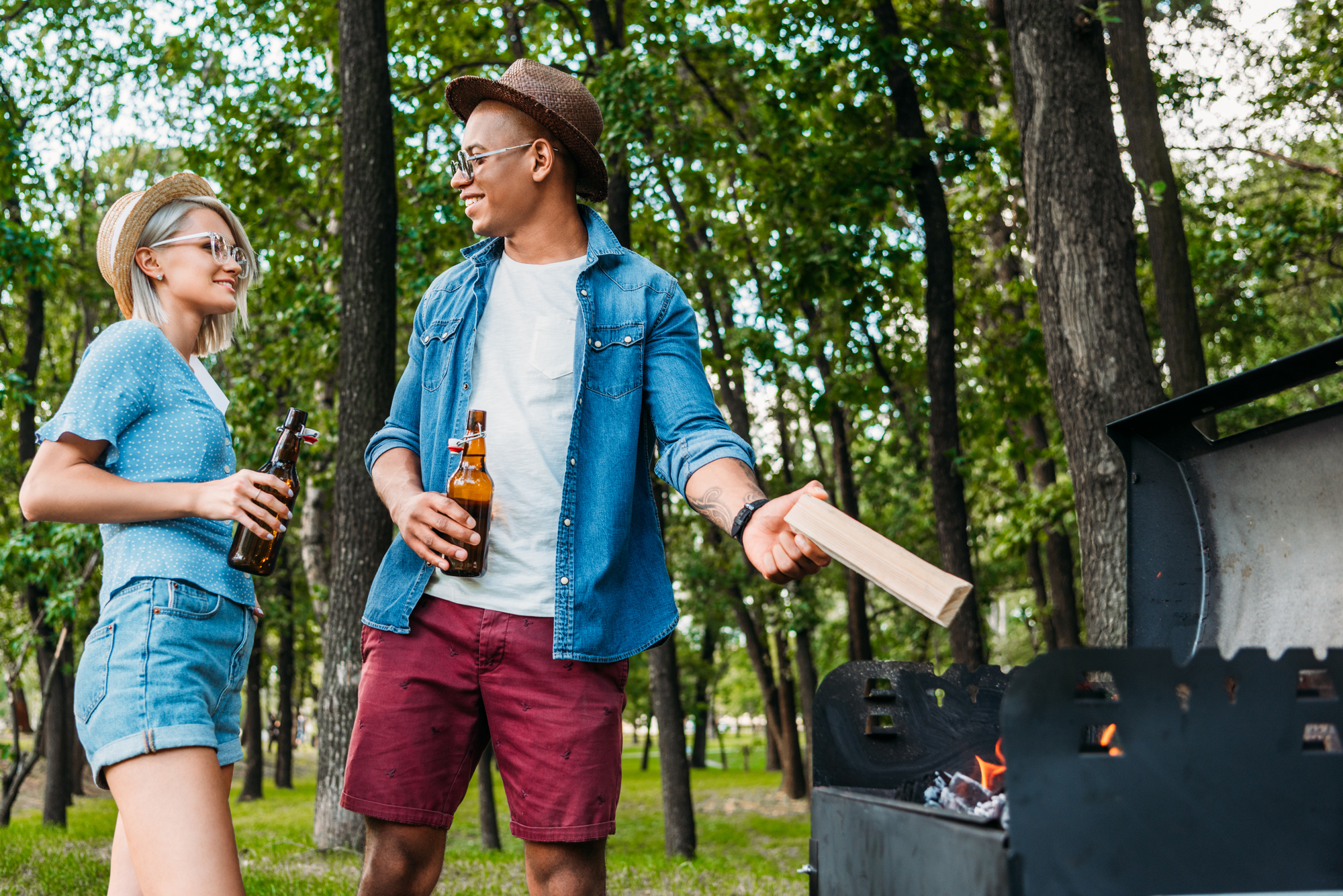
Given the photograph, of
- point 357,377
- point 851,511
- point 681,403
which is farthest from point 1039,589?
point 681,403

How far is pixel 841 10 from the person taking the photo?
1122 centimetres

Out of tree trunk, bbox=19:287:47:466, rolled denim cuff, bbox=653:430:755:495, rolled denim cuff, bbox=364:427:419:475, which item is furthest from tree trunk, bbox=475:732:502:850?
rolled denim cuff, bbox=653:430:755:495

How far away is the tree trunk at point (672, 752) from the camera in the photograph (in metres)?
11.3

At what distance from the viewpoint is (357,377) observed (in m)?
7.37

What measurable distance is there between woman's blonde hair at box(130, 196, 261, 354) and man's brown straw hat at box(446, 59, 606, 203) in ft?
2.36

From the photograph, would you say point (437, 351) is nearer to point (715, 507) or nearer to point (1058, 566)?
point (715, 507)

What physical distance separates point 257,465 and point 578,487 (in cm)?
1139

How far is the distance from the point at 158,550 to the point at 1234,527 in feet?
9.15

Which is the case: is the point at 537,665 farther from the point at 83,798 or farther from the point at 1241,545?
the point at 83,798

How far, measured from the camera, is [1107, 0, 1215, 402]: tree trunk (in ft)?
28.1

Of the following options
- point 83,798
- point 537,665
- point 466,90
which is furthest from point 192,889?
point 83,798

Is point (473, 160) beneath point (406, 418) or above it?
above

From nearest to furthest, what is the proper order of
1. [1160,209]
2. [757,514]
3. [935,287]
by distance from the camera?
[757,514] < [1160,209] < [935,287]

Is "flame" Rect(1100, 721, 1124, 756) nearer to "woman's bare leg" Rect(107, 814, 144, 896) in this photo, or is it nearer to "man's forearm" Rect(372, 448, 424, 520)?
"man's forearm" Rect(372, 448, 424, 520)
